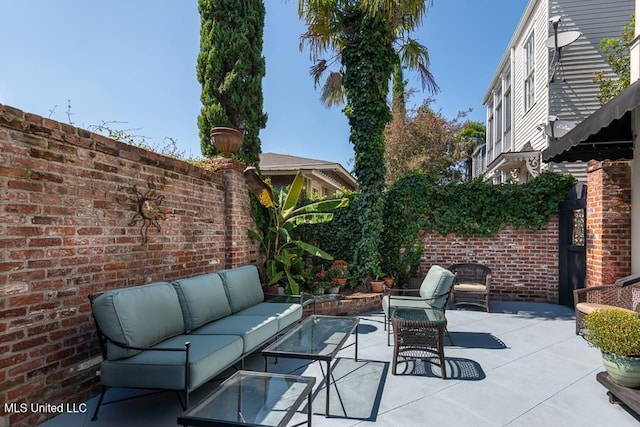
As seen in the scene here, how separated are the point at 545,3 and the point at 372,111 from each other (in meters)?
5.77

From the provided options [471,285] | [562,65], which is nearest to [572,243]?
[471,285]

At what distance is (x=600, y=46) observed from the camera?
27.7 ft

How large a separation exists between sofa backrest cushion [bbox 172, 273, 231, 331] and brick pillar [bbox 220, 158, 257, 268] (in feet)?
4.40

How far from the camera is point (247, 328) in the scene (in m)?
3.82

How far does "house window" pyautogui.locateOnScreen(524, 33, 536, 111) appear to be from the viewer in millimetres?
10047

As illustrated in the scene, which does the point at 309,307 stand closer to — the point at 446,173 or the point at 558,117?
the point at 558,117

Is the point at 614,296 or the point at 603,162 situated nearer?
the point at 614,296

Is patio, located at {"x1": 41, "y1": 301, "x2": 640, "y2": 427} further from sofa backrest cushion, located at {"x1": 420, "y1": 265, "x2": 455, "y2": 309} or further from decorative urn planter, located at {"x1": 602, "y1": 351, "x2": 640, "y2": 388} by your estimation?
sofa backrest cushion, located at {"x1": 420, "y1": 265, "x2": 455, "y2": 309}

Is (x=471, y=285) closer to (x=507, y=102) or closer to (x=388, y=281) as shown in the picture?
(x=388, y=281)

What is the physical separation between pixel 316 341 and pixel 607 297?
4.83 meters

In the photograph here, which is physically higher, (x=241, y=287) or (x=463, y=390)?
(x=241, y=287)

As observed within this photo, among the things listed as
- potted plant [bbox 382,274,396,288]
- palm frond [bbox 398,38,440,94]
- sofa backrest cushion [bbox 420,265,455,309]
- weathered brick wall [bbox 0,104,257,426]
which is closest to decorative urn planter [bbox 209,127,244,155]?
weathered brick wall [bbox 0,104,257,426]

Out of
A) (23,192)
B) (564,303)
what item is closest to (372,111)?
(564,303)

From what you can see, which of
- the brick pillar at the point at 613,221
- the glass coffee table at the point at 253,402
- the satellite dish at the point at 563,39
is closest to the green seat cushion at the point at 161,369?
the glass coffee table at the point at 253,402
